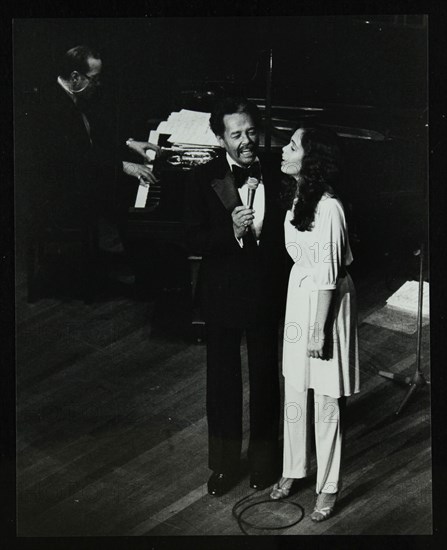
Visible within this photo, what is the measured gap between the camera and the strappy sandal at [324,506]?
14.4ft

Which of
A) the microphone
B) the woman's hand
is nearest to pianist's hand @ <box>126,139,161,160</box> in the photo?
the microphone

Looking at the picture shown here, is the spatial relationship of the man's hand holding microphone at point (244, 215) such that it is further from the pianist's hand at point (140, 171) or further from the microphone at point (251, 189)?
the pianist's hand at point (140, 171)

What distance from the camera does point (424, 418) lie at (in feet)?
14.7

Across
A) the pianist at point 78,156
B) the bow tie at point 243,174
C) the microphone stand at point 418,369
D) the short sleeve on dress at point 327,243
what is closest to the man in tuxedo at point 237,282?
the bow tie at point 243,174

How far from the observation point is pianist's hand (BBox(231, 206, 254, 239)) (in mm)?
4359

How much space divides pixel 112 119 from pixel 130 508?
1654 mm

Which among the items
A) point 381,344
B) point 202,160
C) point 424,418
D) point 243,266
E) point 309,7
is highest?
point 309,7

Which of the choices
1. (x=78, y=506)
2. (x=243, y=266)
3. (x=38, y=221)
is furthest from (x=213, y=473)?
(x=38, y=221)

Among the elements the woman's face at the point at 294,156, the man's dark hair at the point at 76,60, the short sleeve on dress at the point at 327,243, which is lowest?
the short sleeve on dress at the point at 327,243

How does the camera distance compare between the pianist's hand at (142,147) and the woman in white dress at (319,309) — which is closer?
the woman in white dress at (319,309)

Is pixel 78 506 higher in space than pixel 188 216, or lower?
lower

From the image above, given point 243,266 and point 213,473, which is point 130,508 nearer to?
point 213,473

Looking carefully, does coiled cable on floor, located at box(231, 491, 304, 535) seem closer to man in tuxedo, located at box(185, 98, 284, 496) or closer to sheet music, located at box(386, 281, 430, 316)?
man in tuxedo, located at box(185, 98, 284, 496)

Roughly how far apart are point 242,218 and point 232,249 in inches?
5.4
